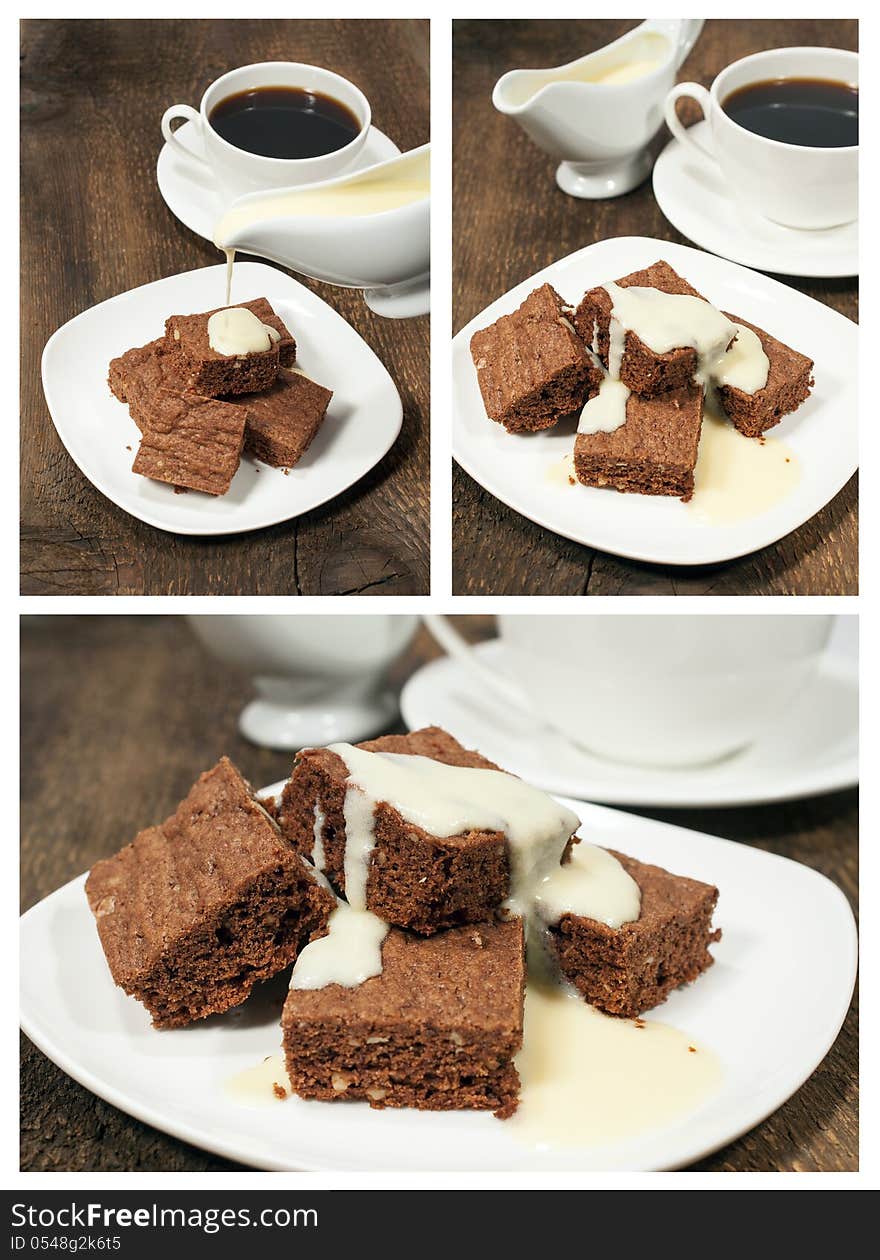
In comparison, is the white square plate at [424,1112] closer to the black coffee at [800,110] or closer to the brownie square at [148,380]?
the brownie square at [148,380]

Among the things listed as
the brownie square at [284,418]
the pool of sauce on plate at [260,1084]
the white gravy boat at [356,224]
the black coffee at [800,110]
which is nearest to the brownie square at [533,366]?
the white gravy boat at [356,224]

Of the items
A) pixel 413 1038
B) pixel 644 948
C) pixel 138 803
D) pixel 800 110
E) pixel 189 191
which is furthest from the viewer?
pixel 138 803

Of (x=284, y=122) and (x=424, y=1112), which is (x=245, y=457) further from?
(x=424, y=1112)

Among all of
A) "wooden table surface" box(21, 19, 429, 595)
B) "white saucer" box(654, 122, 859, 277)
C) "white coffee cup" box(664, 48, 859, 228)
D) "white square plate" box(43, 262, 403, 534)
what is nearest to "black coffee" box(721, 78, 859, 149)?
"white coffee cup" box(664, 48, 859, 228)

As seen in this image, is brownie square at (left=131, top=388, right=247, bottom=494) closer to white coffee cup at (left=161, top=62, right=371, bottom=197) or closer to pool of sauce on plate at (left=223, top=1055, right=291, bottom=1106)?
white coffee cup at (left=161, top=62, right=371, bottom=197)

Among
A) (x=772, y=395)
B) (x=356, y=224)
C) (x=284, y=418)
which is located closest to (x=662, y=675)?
(x=772, y=395)
